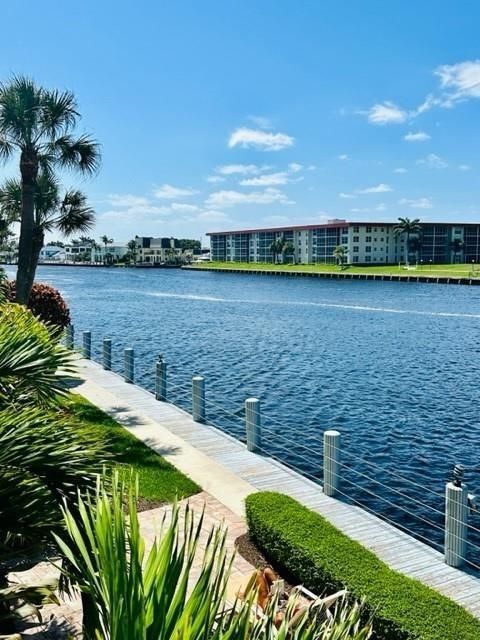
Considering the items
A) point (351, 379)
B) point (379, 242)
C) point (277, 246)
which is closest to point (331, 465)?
point (351, 379)

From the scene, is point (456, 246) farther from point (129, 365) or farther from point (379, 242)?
point (129, 365)

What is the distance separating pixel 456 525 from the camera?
26.8ft

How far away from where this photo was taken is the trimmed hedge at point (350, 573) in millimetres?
5695

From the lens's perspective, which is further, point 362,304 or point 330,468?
point 362,304

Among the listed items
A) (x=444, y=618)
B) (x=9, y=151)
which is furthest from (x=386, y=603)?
(x=9, y=151)

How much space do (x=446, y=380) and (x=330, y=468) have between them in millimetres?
16409

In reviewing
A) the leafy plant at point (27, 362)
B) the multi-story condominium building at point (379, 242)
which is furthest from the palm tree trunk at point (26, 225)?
the multi-story condominium building at point (379, 242)

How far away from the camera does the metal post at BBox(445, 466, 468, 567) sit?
8.06 meters

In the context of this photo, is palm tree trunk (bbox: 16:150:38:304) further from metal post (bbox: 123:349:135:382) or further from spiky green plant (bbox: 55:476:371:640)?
spiky green plant (bbox: 55:476:371:640)

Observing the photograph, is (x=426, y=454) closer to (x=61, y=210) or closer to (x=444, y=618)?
(x=444, y=618)

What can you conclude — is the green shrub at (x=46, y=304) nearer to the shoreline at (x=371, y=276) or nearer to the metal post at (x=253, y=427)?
the metal post at (x=253, y=427)

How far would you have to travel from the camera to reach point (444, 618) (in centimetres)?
574

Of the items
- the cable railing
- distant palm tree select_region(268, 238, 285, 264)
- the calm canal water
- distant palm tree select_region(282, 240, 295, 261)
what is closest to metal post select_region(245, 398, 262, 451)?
the cable railing

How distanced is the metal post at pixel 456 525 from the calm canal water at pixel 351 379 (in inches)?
50.5
